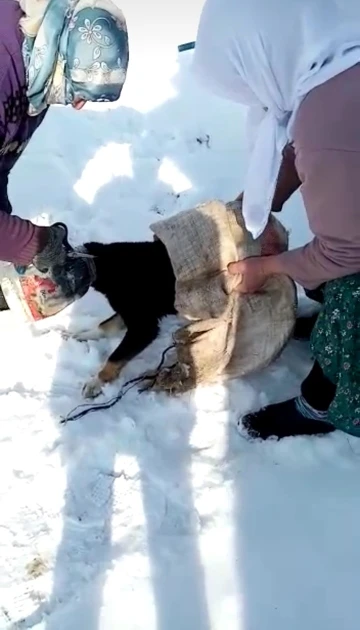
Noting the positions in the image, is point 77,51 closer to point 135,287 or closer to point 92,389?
point 135,287

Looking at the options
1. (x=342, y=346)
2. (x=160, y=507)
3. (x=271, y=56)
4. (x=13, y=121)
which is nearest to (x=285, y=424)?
(x=342, y=346)

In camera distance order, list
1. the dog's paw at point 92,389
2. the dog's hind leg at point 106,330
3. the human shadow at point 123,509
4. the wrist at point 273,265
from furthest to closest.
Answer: the dog's hind leg at point 106,330 < the dog's paw at point 92,389 < the wrist at point 273,265 < the human shadow at point 123,509

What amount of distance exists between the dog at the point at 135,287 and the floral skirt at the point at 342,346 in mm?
686

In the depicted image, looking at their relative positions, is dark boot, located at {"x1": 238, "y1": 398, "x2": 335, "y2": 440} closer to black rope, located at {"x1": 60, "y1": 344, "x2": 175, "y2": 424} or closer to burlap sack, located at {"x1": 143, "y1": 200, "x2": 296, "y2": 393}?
burlap sack, located at {"x1": 143, "y1": 200, "x2": 296, "y2": 393}

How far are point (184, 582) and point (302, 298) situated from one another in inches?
53.2

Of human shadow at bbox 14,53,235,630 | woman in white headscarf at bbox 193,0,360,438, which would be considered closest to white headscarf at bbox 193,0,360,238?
woman in white headscarf at bbox 193,0,360,438

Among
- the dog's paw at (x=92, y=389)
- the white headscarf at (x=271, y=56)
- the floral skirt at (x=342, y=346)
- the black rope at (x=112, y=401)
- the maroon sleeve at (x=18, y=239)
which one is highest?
the white headscarf at (x=271, y=56)

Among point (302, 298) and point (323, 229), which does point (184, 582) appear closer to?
point (323, 229)

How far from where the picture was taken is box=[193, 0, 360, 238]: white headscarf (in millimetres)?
1829

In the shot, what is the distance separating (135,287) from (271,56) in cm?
114

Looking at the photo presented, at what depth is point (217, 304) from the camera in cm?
254

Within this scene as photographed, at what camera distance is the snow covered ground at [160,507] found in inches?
79.0

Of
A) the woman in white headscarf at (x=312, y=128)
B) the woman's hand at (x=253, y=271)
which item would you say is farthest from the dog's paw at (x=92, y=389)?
the woman in white headscarf at (x=312, y=128)

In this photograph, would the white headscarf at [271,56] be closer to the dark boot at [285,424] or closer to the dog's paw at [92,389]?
the dark boot at [285,424]
